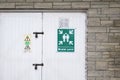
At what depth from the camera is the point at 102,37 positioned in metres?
6.31

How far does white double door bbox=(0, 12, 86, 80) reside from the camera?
648 cm

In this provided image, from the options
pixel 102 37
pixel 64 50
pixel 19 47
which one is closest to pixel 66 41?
pixel 64 50

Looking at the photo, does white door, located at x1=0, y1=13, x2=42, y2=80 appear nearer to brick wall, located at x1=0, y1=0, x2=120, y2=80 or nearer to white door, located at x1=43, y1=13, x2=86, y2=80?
white door, located at x1=43, y1=13, x2=86, y2=80

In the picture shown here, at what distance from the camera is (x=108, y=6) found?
249 inches

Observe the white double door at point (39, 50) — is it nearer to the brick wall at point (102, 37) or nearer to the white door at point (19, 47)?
the white door at point (19, 47)

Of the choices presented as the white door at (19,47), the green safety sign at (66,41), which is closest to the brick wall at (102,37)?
the green safety sign at (66,41)

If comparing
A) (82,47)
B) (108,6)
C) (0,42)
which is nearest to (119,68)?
(82,47)

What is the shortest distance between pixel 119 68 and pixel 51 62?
1.50 meters

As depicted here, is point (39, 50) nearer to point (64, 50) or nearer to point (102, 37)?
point (64, 50)

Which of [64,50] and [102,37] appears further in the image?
[64,50]

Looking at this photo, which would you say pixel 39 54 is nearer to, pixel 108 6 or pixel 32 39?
pixel 32 39

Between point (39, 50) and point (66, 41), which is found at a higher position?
point (66, 41)

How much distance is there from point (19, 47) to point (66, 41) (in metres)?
1.07

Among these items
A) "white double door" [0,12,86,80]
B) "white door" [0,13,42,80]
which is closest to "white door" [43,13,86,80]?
"white double door" [0,12,86,80]
